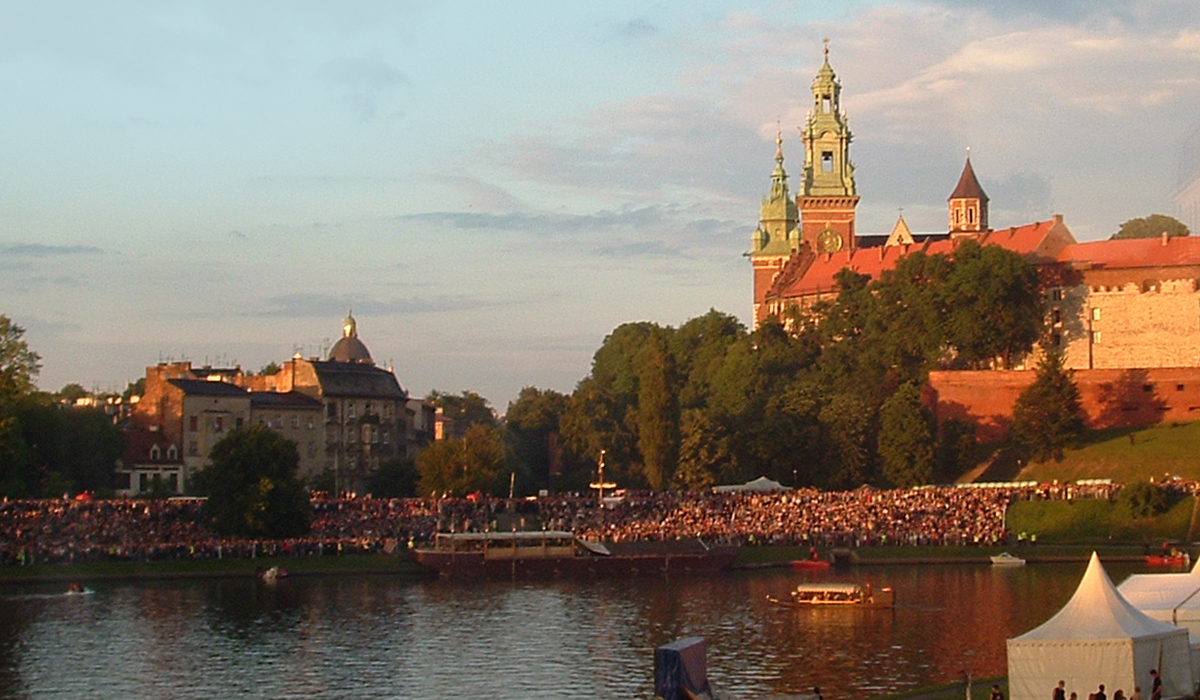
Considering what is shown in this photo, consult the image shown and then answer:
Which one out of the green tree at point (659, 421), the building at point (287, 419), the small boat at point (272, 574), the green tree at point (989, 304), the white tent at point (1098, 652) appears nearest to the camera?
the white tent at point (1098, 652)

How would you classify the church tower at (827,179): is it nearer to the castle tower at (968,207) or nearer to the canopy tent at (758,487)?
the castle tower at (968,207)

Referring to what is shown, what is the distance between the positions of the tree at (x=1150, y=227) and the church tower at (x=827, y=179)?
118 ft

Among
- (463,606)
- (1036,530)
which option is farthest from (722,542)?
(463,606)

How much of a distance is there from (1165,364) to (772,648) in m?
72.7

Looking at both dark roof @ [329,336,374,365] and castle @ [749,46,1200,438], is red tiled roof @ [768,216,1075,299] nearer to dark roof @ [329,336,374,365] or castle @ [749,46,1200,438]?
castle @ [749,46,1200,438]

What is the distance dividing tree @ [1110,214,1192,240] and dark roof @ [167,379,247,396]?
10807 centimetres

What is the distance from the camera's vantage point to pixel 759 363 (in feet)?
381

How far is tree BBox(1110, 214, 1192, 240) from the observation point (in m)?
178

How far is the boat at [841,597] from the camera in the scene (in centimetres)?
5838

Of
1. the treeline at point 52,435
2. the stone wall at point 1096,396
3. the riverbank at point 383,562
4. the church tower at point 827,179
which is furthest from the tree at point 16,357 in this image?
the church tower at point 827,179

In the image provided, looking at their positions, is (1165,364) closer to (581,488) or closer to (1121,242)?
(1121,242)

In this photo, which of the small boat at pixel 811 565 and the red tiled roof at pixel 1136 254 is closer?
the small boat at pixel 811 565

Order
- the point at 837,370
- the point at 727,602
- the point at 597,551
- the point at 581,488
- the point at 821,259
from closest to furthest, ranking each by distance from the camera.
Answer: the point at 727,602 → the point at 597,551 → the point at 581,488 → the point at 837,370 → the point at 821,259

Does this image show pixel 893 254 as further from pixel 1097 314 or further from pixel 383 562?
pixel 383 562
